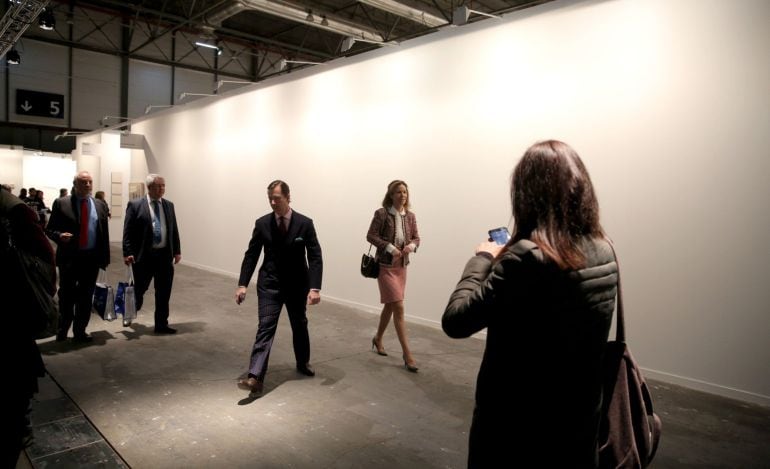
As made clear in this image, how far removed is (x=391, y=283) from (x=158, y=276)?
2.62 metres

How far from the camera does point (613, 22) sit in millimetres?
4523

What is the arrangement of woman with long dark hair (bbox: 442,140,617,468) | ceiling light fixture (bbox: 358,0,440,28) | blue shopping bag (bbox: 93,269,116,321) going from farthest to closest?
ceiling light fixture (bbox: 358,0,440,28) < blue shopping bag (bbox: 93,269,116,321) < woman with long dark hair (bbox: 442,140,617,468)

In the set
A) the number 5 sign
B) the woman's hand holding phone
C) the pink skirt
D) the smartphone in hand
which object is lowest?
the pink skirt

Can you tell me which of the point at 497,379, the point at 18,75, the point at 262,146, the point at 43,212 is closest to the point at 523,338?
the point at 497,379

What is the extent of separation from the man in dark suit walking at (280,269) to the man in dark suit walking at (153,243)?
1.80 metres

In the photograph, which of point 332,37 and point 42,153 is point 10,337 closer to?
point 332,37

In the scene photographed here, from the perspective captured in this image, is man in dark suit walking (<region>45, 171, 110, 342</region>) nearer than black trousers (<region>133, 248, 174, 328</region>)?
Yes

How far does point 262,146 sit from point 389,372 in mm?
5537

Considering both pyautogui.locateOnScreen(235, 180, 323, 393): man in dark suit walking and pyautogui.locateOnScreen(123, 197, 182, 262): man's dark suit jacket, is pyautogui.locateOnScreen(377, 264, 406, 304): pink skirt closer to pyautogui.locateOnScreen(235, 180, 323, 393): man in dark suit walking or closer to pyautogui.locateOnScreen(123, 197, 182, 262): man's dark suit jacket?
pyautogui.locateOnScreen(235, 180, 323, 393): man in dark suit walking

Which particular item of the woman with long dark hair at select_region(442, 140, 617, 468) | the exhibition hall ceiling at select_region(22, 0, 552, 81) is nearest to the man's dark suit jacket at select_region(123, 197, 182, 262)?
the woman with long dark hair at select_region(442, 140, 617, 468)

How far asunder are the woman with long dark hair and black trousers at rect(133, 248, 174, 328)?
15.5 feet

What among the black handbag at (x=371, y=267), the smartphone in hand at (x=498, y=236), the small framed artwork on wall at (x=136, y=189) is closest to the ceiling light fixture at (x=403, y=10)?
the black handbag at (x=371, y=267)

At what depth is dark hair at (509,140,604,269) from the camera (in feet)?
4.33

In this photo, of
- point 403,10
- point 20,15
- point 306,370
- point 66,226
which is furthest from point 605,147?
point 20,15
